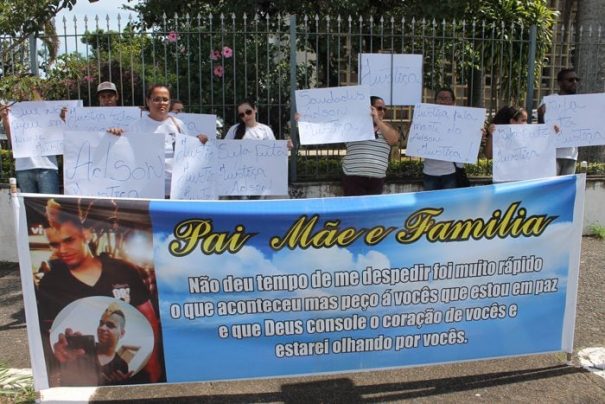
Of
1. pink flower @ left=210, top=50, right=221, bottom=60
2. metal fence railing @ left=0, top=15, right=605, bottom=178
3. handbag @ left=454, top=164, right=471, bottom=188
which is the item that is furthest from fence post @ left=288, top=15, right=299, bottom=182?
handbag @ left=454, top=164, right=471, bottom=188

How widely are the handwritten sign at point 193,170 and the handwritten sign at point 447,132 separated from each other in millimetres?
1800

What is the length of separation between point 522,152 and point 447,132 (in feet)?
2.07

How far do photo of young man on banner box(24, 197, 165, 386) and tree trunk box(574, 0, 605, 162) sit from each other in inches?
257

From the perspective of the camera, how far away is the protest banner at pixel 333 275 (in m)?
3.05

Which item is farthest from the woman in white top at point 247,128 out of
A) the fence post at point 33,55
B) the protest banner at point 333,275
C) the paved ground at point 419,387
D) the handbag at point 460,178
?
the fence post at point 33,55

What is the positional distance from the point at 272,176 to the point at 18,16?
7.55ft

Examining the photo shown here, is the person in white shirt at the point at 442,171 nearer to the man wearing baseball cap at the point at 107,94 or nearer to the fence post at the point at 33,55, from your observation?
the man wearing baseball cap at the point at 107,94

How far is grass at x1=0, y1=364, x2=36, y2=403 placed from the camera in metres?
3.29

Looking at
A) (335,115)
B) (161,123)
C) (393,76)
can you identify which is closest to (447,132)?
(335,115)

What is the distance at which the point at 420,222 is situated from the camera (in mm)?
3291

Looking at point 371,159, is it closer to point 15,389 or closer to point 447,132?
point 447,132

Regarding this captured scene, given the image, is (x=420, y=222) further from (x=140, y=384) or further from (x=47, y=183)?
(x=47, y=183)

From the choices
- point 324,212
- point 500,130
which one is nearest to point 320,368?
point 324,212

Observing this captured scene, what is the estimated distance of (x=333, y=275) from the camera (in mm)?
3227
